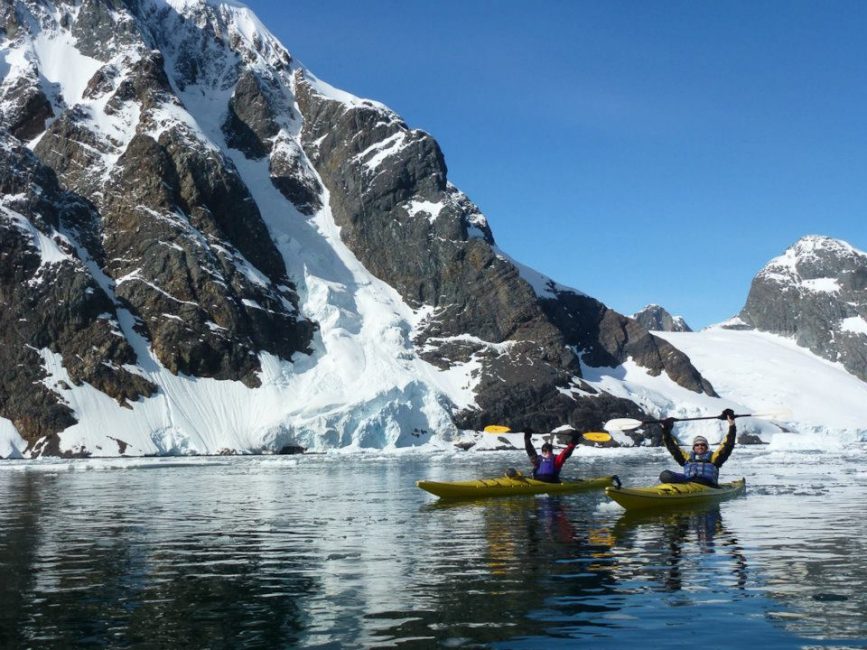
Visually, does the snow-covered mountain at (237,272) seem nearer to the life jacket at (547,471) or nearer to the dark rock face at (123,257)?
the dark rock face at (123,257)

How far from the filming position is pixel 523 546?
21.8 m

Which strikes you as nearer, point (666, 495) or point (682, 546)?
point (682, 546)

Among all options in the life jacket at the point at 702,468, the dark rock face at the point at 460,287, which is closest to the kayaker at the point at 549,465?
the life jacket at the point at 702,468

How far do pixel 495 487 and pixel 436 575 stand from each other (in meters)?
19.1

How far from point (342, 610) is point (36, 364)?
112 m

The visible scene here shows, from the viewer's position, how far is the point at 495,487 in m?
36.5

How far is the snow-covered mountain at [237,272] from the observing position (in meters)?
118

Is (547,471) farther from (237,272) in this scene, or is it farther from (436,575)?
(237,272)

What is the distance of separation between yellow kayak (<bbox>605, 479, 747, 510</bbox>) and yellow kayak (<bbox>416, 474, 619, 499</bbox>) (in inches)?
156

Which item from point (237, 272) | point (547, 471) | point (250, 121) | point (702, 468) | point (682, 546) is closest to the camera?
point (682, 546)

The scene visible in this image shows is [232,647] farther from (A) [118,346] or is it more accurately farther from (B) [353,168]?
(B) [353,168]

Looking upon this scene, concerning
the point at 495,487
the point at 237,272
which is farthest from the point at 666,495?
the point at 237,272

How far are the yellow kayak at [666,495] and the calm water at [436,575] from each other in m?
0.82

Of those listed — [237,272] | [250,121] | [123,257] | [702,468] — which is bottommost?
[702,468]
